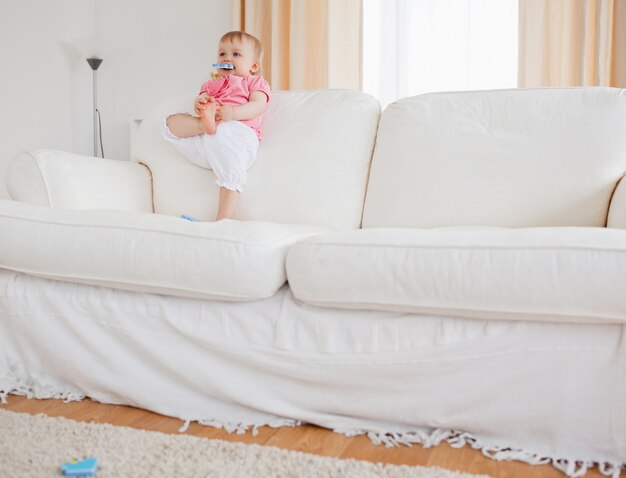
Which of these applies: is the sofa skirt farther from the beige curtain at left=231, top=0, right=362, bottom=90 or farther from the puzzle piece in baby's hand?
the beige curtain at left=231, top=0, right=362, bottom=90

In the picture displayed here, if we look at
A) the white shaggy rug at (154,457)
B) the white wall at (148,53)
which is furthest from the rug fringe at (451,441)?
the white wall at (148,53)

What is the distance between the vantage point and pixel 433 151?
1.89 metres

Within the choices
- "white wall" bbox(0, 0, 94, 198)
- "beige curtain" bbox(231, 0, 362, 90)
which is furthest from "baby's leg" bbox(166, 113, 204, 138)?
"white wall" bbox(0, 0, 94, 198)

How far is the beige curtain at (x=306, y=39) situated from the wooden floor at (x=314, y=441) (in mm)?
2470

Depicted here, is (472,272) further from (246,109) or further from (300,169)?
(246,109)

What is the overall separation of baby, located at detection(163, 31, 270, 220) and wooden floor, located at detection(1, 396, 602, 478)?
2.37ft

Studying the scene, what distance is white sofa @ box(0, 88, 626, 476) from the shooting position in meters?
1.22

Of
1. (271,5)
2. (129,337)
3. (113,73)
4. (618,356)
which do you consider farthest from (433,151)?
(113,73)

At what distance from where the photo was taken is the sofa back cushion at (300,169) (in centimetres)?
200

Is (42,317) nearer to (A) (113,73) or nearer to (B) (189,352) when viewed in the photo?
(B) (189,352)

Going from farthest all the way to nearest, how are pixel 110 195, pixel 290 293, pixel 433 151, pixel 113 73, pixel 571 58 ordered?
pixel 113 73, pixel 571 58, pixel 110 195, pixel 433 151, pixel 290 293

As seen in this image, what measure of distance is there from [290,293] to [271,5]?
106 inches

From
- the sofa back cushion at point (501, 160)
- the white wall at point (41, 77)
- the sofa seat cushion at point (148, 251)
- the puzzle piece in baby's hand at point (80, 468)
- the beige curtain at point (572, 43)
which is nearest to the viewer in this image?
the puzzle piece in baby's hand at point (80, 468)

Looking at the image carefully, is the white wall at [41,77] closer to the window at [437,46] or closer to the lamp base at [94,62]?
the lamp base at [94,62]
